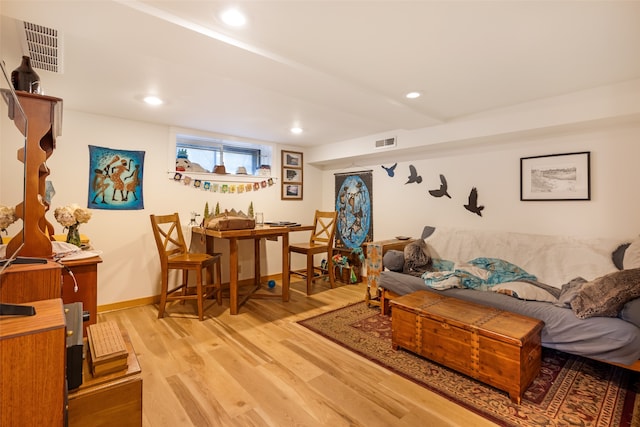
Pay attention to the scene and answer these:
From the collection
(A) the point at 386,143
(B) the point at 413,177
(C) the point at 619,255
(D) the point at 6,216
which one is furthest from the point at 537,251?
(D) the point at 6,216

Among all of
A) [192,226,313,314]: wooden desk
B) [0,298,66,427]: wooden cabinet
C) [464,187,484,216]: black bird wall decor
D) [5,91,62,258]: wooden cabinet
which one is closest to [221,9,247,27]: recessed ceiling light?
[5,91,62,258]: wooden cabinet

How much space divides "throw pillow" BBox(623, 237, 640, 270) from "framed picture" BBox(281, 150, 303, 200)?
12.4 feet

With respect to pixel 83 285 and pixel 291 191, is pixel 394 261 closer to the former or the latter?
pixel 291 191

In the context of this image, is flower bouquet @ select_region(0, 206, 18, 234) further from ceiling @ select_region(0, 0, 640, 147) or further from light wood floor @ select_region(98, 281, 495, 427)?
light wood floor @ select_region(98, 281, 495, 427)

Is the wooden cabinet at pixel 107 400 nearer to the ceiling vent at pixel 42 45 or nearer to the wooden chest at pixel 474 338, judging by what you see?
→ the ceiling vent at pixel 42 45

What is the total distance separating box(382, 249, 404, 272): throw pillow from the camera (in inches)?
126

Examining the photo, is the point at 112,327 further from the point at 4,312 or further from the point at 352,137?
the point at 352,137

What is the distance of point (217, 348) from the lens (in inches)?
98.4

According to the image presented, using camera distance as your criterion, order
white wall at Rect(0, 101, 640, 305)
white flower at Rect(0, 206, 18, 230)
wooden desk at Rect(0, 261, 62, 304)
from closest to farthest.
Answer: wooden desk at Rect(0, 261, 62, 304), white flower at Rect(0, 206, 18, 230), white wall at Rect(0, 101, 640, 305)

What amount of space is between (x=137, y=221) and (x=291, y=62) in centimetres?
262

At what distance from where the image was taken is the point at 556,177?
2.89 metres

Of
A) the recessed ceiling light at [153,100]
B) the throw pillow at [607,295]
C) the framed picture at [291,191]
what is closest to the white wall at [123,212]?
the recessed ceiling light at [153,100]

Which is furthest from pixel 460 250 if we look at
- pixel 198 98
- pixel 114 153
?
pixel 114 153

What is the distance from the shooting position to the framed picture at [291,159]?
4.77 metres
